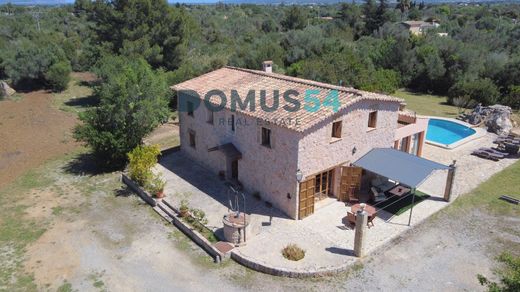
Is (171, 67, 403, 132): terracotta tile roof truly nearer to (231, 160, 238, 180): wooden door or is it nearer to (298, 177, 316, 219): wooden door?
(298, 177, 316, 219): wooden door

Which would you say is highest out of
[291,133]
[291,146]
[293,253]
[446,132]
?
[291,133]

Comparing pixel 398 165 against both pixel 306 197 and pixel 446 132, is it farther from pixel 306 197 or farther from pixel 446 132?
pixel 446 132

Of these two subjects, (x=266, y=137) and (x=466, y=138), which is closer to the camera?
(x=266, y=137)

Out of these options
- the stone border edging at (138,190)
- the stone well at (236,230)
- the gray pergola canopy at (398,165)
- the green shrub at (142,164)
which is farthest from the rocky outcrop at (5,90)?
the gray pergola canopy at (398,165)

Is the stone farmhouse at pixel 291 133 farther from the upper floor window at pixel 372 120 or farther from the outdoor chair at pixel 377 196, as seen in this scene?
the outdoor chair at pixel 377 196

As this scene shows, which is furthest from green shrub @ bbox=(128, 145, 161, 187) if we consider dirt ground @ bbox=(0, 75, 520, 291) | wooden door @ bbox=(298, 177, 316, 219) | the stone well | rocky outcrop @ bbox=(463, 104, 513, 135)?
rocky outcrop @ bbox=(463, 104, 513, 135)

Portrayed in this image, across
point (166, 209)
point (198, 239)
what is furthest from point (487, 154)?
point (166, 209)
